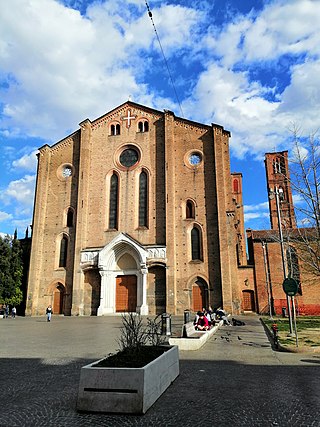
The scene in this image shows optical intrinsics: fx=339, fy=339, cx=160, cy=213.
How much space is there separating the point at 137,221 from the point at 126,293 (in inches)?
254

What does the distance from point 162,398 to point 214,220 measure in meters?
23.7

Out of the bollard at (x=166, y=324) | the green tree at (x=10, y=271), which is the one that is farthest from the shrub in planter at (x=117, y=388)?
the green tree at (x=10, y=271)

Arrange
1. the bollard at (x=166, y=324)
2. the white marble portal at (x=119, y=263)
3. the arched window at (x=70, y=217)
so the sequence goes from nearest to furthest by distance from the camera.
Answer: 1. the bollard at (x=166, y=324)
2. the white marble portal at (x=119, y=263)
3. the arched window at (x=70, y=217)

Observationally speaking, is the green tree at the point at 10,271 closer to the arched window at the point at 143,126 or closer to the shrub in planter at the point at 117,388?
the arched window at the point at 143,126

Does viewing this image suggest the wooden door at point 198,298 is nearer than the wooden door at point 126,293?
Yes

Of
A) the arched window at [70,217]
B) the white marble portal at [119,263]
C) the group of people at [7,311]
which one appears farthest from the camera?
the arched window at [70,217]

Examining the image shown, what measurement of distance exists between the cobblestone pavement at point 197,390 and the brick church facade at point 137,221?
56.2ft

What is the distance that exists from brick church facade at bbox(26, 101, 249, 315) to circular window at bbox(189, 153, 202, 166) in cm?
9

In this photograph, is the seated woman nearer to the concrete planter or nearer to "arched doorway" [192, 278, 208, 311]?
the concrete planter

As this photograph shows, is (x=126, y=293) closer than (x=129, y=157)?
Yes

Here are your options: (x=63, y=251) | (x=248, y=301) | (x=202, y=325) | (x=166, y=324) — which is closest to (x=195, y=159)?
(x=248, y=301)

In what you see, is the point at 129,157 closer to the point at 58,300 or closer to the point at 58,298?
the point at 58,298

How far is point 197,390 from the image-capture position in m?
6.16

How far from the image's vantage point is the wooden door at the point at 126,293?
97.5 ft
